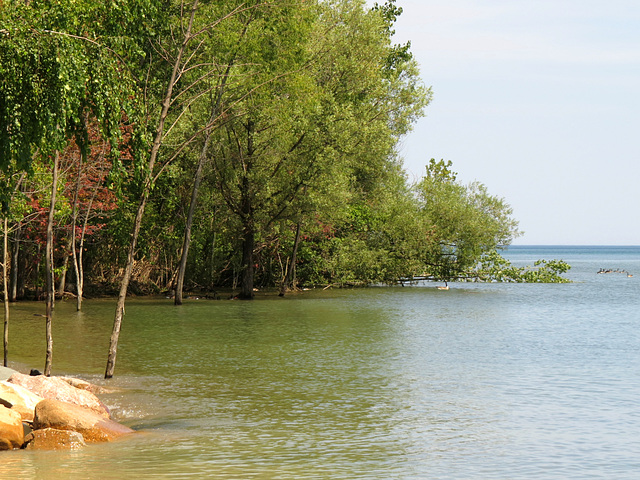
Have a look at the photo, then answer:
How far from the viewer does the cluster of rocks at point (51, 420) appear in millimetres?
11852

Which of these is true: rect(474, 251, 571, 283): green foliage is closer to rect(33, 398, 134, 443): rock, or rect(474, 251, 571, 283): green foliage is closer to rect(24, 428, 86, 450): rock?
rect(33, 398, 134, 443): rock

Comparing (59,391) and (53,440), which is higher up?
(59,391)

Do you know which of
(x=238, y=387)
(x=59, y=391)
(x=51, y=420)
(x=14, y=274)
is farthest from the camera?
(x=14, y=274)

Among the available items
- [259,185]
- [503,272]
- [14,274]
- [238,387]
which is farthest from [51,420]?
[503,272]

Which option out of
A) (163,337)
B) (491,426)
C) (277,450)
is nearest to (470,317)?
(163,337)

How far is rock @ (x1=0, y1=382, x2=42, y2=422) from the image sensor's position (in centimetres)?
1268

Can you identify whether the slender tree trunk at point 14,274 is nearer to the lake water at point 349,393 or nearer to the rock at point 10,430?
the lake water at point 349,393

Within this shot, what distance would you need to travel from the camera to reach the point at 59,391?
14.1 meters

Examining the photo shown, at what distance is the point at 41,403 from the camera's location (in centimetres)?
1256

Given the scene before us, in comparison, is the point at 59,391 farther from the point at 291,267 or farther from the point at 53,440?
the point at 291,267

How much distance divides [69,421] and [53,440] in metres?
0.44

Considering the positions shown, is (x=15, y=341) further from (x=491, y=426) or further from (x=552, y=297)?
(x=552, y=297)

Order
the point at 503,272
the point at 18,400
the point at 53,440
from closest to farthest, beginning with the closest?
the point at 53,440
the point at 18,400
the point at 503,272

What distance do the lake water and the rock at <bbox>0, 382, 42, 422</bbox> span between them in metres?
1.36
